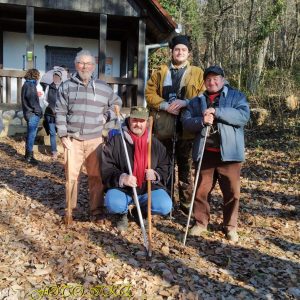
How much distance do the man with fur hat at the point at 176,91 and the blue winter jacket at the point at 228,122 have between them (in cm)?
33

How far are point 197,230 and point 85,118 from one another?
1918 mm

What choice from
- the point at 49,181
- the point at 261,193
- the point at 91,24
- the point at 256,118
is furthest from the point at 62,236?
the point at 256,118

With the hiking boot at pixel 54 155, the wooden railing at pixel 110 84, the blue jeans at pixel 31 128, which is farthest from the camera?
the wooden railing at pixel 110 84

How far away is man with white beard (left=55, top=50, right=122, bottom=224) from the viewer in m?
4.83

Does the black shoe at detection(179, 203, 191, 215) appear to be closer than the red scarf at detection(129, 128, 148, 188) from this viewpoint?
No

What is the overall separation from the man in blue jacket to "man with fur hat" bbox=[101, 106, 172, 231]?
454 mm

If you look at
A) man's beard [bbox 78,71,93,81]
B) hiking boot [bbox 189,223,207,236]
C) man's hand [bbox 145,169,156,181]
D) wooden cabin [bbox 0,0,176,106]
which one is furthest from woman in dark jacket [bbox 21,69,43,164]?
hiking boot [bbox 189,223,207,236]

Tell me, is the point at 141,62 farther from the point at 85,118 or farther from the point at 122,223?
the point at 122,223

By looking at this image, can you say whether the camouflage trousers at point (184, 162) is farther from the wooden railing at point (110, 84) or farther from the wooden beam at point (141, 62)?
the wooden beam at point (141, 62)

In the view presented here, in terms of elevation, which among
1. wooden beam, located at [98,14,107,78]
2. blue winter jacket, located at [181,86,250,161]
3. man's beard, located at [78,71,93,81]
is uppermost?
wooden beam, located at [98,14,107,78]

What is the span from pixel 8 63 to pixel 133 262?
11502 millimetres

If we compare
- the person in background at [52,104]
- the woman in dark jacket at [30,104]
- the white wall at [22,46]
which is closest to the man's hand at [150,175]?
the woman in dark jacket at [30,104]

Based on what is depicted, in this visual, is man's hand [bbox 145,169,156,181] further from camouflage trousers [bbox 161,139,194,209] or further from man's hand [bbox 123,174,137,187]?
camouflage trousers [bbox 161,139,194,209]

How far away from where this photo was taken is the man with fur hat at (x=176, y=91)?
4.90m
